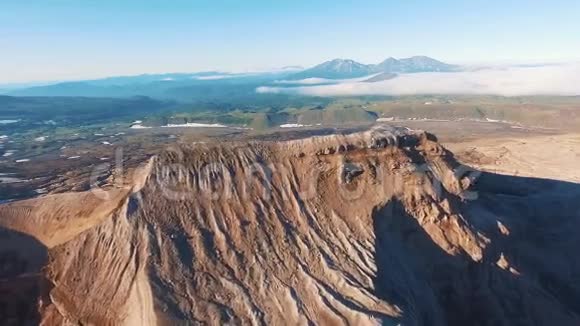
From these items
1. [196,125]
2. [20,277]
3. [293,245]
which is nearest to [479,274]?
[293,245]

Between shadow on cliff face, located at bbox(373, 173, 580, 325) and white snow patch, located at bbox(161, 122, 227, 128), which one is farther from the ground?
shadow on cliff face, located at bbox(373, 173, 580, 325)

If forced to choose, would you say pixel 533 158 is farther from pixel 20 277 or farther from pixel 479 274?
pixel 20 277

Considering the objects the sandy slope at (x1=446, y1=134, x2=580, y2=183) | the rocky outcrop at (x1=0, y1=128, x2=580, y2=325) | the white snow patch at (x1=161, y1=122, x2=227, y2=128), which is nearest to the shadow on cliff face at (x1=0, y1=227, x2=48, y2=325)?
the rocky outcrop at (x1=0, y1=128, x2=580, y2=325)

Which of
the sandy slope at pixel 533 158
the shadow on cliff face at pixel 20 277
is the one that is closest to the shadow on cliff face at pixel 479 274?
the shadow on cliff face at pixel 20 277

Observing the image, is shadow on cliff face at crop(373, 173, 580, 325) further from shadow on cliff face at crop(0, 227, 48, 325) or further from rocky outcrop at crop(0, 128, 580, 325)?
shadow on cliff face at crop(0, 227, 48, 325)

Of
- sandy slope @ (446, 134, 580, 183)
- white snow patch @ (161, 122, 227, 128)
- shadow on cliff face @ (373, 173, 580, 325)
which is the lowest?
white snow patch @ (161, 122, 227, 128)
